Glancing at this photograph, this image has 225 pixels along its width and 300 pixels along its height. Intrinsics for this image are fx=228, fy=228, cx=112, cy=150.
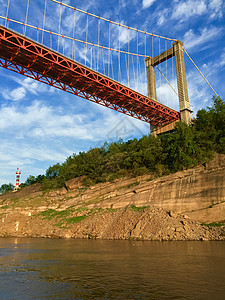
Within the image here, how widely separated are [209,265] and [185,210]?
1322 centimetres

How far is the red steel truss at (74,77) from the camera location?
1166 inches

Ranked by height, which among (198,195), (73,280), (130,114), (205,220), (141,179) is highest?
(130,114)

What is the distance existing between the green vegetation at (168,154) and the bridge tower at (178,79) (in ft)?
26.8

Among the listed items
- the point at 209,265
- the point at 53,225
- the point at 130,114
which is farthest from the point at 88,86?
the point at 209,265

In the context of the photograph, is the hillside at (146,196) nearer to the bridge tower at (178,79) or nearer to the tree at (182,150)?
the tree at (182,150)

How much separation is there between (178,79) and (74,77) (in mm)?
22469

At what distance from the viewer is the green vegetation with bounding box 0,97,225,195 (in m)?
29.5

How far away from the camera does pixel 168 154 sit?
32281mm

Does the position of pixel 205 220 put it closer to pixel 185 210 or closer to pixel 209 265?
pixel 185 210

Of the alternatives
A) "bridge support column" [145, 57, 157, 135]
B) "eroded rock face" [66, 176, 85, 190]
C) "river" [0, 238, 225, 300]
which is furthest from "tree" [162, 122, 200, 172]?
"bridge support column" [145, 57, 157, 135]

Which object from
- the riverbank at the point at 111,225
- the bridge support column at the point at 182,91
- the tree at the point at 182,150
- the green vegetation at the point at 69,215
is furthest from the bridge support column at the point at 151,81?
the riverbank at the point at 111,225

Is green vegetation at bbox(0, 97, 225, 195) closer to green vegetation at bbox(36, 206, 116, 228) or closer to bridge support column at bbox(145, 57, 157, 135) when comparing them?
green vegetation at bbox(36, 206, 116, 228)

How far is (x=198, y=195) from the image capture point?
21.8m

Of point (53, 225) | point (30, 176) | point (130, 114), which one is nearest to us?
point (53, 225)
